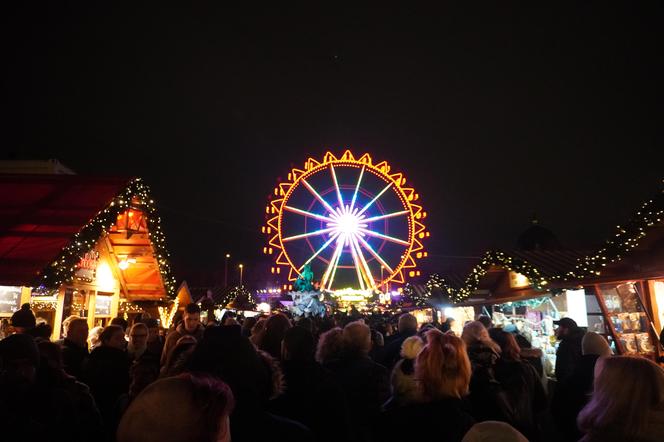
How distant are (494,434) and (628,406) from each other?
0.92m

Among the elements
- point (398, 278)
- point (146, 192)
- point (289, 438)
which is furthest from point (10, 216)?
point (398, 278)

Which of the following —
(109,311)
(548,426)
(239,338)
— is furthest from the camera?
(109,311)

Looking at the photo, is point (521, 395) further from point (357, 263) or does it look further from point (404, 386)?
point (357, 263)

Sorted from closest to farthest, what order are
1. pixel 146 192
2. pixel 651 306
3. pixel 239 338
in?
pixel 239 338
pixel 651 306
pixel 146 192

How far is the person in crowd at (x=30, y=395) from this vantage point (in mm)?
2980

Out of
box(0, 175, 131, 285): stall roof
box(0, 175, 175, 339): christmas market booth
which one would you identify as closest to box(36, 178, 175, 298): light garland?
box(0, 175, 175, 339): christmas market booth

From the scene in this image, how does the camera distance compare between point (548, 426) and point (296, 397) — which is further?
point (548, 426)

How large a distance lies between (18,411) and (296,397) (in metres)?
1.77

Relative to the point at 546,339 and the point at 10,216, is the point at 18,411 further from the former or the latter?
the point at 546,339

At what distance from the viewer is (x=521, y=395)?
14.0 feet

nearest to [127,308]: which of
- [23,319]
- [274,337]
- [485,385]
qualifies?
[23,319]

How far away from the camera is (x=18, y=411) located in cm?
301

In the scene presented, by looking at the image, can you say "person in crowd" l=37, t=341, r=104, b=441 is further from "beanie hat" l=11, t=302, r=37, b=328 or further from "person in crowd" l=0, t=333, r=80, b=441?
"beanie hat" l=11, t=302, r=37, b=328

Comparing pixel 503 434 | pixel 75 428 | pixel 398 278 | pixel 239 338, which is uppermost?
pixel 398 278
